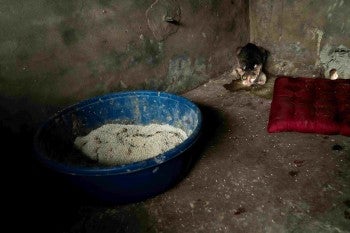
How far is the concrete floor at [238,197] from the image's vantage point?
1838mm

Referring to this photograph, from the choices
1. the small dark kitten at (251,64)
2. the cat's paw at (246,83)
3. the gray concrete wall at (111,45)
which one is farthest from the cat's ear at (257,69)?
the gray concrete wall at (111,45)

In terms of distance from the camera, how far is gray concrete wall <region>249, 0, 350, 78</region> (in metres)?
3.02

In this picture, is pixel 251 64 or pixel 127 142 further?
pixel 251 64

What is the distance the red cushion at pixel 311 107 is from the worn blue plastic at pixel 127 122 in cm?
82

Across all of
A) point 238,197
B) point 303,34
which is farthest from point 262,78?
point 238,197

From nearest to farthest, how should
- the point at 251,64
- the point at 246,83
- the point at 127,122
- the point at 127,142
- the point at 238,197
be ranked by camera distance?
the point at 238,197 → the point at 127,142 → the point at 127,122 → the point at 251,64 → the point at 246,83

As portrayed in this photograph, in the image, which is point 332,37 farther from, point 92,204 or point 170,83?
point 92,204

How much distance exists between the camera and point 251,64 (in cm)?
322

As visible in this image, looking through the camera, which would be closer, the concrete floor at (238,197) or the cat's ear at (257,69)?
the concrete floor at (238,197)

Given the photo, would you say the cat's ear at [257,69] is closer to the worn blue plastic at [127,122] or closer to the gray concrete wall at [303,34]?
the gray concrete wall at [303,34]

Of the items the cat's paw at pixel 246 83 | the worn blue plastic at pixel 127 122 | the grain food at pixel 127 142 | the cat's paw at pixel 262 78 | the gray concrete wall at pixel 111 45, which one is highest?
the gray concrete wall at pixel 111 45

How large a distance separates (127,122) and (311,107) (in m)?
1.48

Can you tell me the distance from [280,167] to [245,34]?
1.87 metres

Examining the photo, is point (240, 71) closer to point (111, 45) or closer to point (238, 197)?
point (111, 45)
